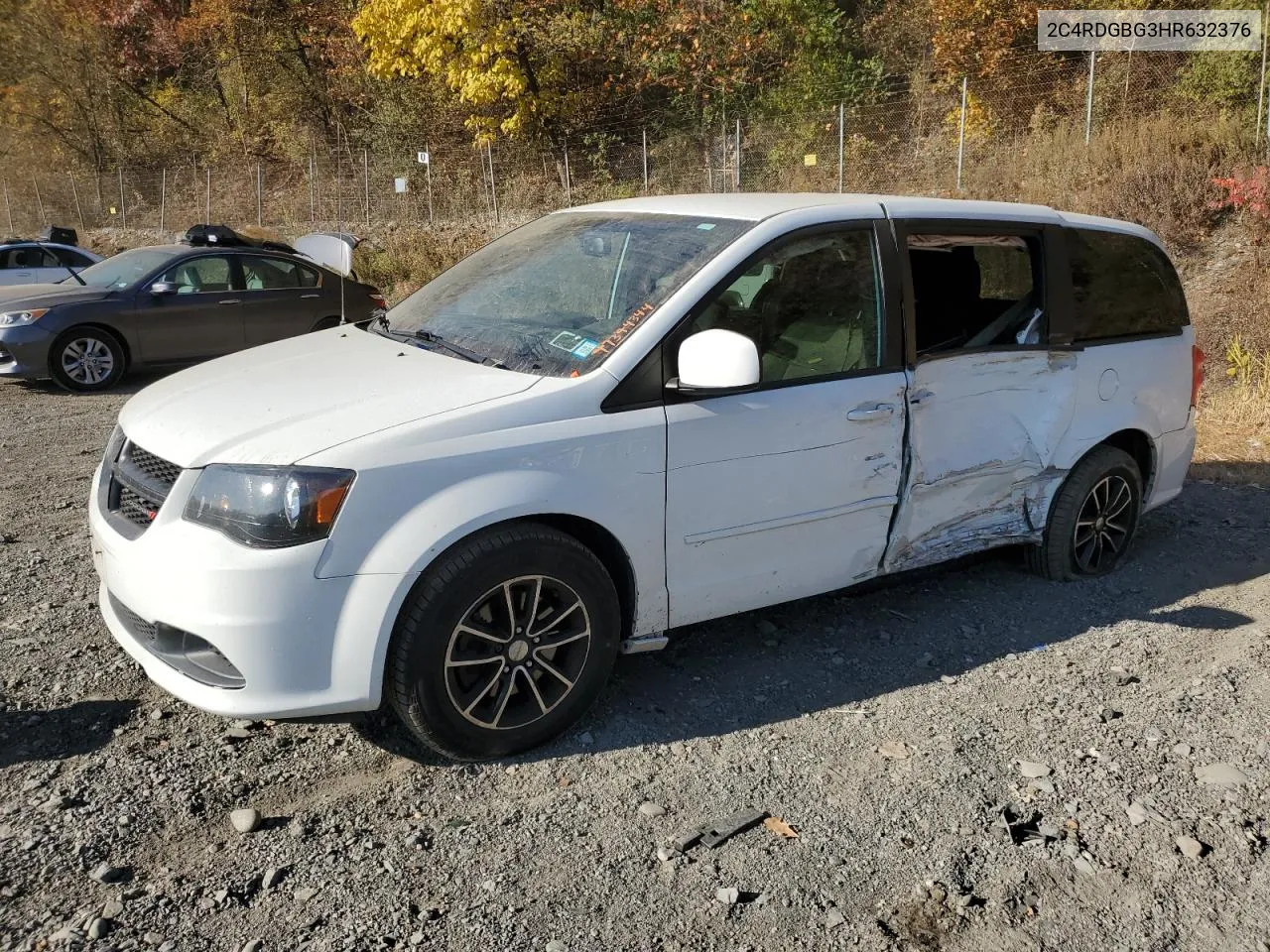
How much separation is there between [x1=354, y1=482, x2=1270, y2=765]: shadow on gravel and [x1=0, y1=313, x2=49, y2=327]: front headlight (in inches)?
334

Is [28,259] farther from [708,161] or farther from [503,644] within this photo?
[503,644]

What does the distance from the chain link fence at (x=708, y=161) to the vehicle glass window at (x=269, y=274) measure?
1031 cm

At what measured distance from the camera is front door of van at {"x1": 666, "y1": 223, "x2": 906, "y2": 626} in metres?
3.63

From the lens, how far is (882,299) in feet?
13.5

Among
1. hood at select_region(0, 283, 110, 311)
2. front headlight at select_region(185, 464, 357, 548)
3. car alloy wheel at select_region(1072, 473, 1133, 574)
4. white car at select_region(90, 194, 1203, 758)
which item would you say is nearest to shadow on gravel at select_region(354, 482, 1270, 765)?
car alloy wheel at select_region(1072, 473, 1133, 574)

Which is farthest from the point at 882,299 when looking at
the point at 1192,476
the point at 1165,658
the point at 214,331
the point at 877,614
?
the point at 214,331

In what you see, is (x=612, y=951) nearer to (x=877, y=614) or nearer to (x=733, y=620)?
(x=733, y=620)

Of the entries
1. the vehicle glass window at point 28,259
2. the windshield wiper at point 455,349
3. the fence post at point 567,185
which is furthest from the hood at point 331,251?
the fence post at point 567,185

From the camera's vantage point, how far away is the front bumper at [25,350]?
10.0m

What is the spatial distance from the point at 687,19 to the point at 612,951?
24.8 metres

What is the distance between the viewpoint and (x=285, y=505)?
2.98 metres

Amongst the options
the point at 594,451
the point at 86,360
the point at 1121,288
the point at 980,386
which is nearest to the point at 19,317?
the point at 86,360

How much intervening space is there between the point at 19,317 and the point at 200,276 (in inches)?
71.1

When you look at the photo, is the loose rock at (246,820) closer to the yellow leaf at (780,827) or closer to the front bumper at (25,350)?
the yellow leaf at (780,827)
